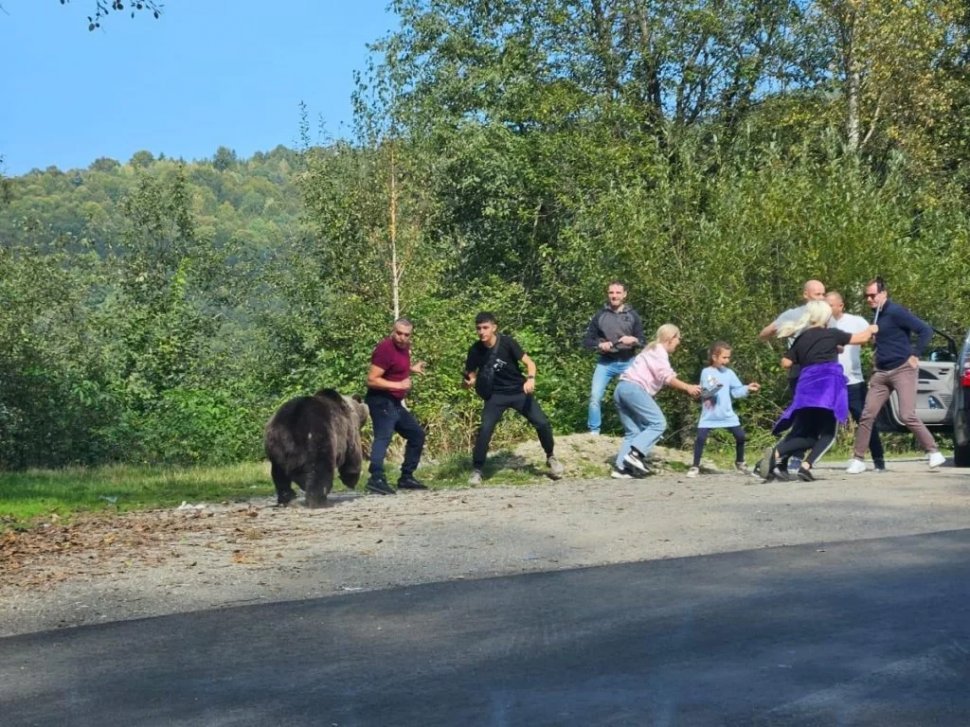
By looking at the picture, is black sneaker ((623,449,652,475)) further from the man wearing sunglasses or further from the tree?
the tree

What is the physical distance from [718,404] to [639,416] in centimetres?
101

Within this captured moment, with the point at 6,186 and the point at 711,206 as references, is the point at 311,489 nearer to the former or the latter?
the point at 711,206

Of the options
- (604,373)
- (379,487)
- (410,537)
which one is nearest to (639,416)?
(604,373)

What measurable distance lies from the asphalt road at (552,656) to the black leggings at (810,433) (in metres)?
5.87

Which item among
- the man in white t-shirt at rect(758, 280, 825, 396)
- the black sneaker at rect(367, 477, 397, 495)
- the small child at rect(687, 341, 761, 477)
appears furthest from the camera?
the small child at rect(687, 341, 761, 477)

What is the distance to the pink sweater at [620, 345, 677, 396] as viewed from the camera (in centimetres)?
1750

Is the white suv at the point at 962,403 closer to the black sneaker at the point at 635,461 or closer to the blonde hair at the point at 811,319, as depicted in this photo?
the blonde hair at the point at 811,319

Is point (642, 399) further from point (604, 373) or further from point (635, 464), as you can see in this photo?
point (604, 373)

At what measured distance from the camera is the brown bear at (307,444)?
551 inches

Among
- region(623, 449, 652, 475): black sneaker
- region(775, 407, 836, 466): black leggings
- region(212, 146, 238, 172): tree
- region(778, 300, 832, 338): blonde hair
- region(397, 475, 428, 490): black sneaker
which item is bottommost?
region(397, 475, 428, 490): black sneaker

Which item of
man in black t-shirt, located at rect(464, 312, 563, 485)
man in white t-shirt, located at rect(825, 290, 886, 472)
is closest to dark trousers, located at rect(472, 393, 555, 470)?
man in black t-shirt, located at rect(464, 312, 563, 485)

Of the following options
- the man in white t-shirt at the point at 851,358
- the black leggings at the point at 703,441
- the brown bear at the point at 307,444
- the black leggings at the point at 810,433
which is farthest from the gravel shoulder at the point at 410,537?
the man in white t-shirt at the point at 851,358

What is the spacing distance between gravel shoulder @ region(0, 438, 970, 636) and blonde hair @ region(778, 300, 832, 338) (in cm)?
161

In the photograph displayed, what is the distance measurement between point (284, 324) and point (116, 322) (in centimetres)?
672
